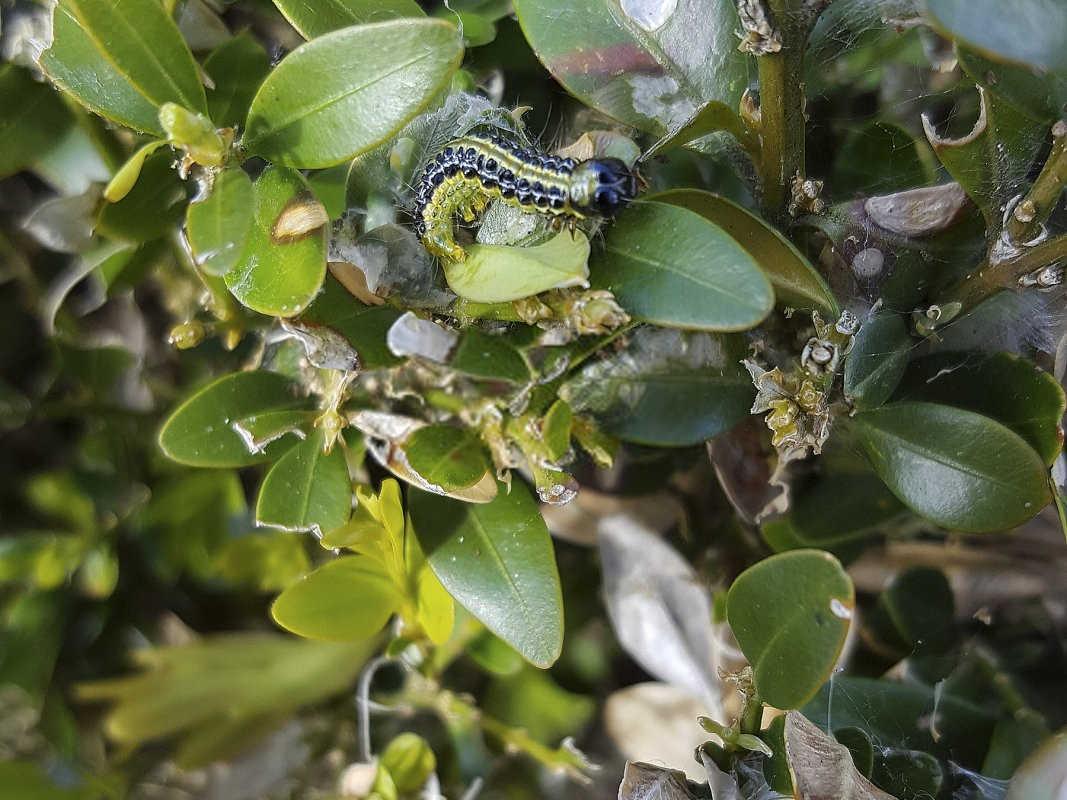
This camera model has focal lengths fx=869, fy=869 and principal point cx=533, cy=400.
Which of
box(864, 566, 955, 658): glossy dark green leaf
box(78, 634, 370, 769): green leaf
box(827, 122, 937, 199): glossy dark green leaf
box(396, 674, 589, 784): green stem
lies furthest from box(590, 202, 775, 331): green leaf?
box(78, 634, 370, 769): green leaf

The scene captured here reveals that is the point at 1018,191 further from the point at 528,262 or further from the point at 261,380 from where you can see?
the point at 261,380

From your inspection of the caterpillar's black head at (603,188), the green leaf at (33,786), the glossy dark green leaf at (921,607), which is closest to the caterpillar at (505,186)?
the caterpillar's black head at (603,188)

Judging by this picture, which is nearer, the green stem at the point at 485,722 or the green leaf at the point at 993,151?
the green leaf at the point at 993,151

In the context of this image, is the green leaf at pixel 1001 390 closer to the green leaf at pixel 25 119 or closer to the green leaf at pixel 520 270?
the green leaf at pixel 520 270

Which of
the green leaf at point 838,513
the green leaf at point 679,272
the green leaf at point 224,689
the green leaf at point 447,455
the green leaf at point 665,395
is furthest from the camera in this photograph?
the green leaf at point 224,689

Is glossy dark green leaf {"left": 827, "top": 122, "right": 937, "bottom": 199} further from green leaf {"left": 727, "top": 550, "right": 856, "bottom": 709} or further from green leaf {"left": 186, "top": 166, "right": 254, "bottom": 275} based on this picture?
green leaf {"left": 186, "top": 166, "right": 254, "bottom": 275}

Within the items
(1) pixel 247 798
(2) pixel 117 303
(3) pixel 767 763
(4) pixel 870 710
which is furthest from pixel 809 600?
(2) pixel 117 303
